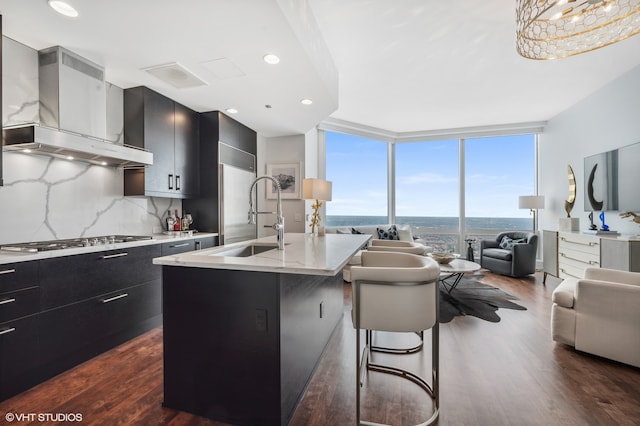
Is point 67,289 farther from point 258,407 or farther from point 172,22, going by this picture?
point 172,22

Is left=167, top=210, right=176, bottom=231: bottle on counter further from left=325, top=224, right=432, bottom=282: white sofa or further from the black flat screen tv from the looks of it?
the black flat screen tv

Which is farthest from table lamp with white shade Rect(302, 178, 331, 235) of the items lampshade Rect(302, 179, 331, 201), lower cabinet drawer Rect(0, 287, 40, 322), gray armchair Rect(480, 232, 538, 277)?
gray armchair Rect(480, 232, 538, 277)

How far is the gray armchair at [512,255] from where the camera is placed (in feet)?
15.8

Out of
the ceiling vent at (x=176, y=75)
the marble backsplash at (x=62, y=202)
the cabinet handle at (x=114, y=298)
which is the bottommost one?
the cabinet handle at (x=114, y=298)

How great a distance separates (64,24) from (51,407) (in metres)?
2.38

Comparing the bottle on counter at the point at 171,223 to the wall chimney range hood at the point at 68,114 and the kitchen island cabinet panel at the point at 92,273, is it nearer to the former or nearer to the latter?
the kitchen island cabinet panel at the point at 92,273

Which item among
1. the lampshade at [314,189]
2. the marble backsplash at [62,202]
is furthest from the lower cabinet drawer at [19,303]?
the lampshade at [314,189]

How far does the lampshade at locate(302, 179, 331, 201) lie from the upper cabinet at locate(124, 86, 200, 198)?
58.7 inches

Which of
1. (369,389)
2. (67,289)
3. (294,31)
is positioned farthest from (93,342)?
(294,31)

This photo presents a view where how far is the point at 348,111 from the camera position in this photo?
5113mm

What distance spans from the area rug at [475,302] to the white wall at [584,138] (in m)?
Result: 1.68

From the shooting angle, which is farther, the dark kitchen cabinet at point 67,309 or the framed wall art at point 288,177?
the framed wall art at point 288,177

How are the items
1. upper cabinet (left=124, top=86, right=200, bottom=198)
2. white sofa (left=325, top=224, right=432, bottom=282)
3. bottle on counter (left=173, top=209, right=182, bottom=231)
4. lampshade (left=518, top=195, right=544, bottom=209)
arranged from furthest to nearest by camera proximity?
lampshade (left=518, top=195, right=544, bottom=209)
bottle on counter (left=173, top=209, right=182, bottom=231)
upper cabinet (left=124, top=86, right=200, bottom=198)
white sofa (left=325, top=224, right=432, bottom=282)

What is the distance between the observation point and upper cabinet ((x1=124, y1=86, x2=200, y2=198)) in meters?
3.01
